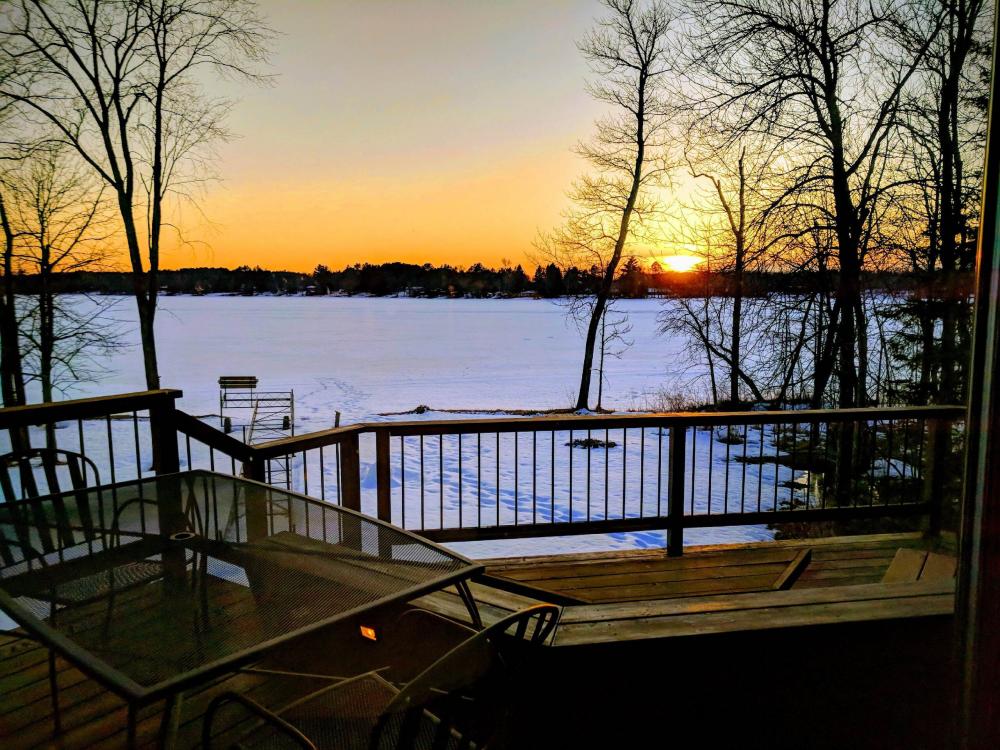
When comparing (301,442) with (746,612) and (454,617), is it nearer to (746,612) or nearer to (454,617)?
(454,617)

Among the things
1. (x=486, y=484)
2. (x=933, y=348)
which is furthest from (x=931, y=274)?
(x=486, y=484)

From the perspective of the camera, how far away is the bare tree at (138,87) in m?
6.81

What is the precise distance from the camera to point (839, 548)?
3.56 m

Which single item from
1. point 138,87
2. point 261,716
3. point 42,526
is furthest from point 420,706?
point 138,87

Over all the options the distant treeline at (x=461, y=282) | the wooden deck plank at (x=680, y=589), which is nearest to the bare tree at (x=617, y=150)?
the distant treeline at (x=461, y=282)

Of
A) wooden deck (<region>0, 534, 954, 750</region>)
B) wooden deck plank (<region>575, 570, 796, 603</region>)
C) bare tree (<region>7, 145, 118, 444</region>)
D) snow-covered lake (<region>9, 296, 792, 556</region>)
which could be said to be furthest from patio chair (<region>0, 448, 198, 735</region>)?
bare tree (<region>7, 145, 118, 444</region>)

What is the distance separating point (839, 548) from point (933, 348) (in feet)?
5.12

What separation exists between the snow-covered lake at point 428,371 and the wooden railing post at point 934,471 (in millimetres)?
1611

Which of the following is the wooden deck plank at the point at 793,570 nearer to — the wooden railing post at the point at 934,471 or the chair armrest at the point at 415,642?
the wooden railing post at the point at 934,471

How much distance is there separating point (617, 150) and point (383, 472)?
990 cm

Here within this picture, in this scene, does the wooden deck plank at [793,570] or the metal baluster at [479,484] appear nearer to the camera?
the wooden deck plank at [793,570]

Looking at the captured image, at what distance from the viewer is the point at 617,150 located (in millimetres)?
11336

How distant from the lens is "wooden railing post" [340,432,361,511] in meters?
2.98

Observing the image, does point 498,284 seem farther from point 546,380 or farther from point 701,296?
point 701,296
